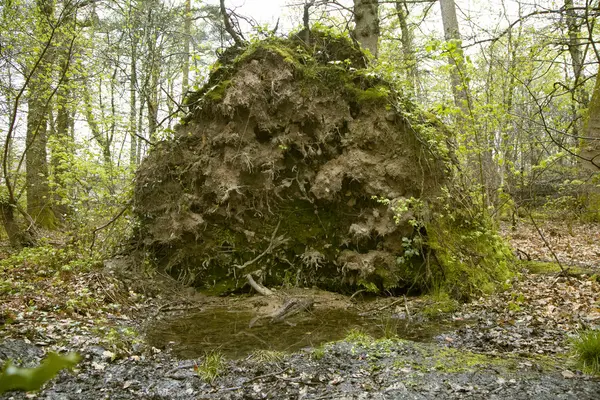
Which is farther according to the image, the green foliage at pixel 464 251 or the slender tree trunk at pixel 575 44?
the green foliage at pixel 464 251

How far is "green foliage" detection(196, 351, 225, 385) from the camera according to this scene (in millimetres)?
4204

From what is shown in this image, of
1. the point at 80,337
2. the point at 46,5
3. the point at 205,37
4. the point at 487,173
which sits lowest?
the point at 80,337

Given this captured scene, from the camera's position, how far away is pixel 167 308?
6941 mm

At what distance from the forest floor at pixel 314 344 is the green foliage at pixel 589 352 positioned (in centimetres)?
10

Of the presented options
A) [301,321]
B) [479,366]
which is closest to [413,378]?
[479,366]

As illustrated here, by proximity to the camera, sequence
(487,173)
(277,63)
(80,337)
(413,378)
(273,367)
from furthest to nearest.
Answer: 1. (487,173)
2. (277,63)
3. (80,337)
4. (273,367)
5. (413,378)

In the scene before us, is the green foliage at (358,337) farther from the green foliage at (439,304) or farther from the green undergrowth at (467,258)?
the green undergrowth at (467,258)

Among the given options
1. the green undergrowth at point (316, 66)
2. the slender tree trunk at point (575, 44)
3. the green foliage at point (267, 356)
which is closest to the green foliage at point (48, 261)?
the green undergrowth at point (316, 66)

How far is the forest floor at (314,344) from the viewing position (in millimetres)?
3869

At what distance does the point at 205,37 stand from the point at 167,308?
1048cm

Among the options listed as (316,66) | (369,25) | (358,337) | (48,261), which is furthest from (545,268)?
(48,261)

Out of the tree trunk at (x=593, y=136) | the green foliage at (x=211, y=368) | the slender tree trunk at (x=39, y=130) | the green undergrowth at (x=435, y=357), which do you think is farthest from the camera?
the slender tree trunk at (x=39, y=130)

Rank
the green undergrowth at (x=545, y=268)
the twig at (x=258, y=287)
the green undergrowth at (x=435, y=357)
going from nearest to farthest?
the green undergrowth at (x=435, y=357) < the green undergrowth at (x=545, y=268) < the twig at (x=258, y=287)

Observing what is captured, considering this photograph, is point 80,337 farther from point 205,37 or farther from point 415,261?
point 205,37
